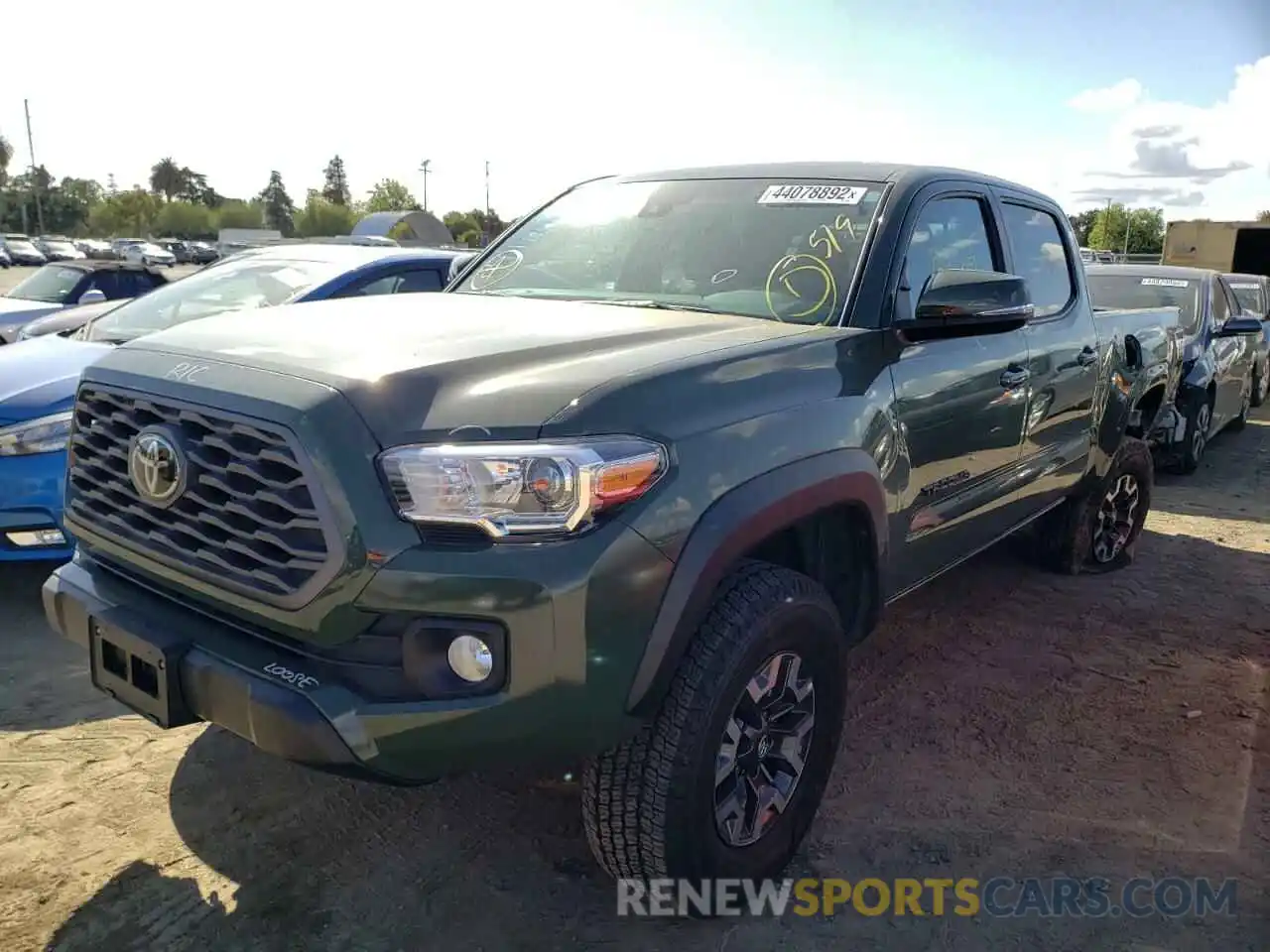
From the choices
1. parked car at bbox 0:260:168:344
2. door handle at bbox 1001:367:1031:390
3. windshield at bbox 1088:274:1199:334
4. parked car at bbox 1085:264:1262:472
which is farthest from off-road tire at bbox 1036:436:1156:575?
parked car at bbox 0:260:168:344

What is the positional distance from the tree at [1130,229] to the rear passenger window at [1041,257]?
88892 millimetres

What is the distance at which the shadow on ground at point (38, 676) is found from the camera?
361 centimetres

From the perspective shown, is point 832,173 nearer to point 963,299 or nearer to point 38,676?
point 963,299

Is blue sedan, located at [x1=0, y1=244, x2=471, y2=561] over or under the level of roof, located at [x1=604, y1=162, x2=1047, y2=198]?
under

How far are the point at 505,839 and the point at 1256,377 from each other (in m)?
12.1

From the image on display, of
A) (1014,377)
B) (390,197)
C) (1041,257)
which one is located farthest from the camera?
(390,197)

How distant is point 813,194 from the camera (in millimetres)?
3484

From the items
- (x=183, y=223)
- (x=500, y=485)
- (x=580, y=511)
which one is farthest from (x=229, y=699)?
(x=183, y=223)

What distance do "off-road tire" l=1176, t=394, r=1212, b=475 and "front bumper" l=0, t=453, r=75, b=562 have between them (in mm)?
8076

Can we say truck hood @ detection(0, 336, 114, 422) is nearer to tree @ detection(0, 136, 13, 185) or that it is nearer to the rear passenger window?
the rear passenger window

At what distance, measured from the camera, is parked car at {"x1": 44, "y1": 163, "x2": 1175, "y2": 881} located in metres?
2.12

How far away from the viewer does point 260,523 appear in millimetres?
2240

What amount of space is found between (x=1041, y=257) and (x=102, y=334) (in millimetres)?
5000

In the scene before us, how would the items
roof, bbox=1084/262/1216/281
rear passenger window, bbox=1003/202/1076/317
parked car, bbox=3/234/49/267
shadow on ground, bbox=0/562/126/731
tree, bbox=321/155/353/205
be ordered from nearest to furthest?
shadow on ground, bbox=0/562/126/731
rear passenger window, bbox=1003/202/1076/317
roof, bbox=1084/262/1216/281
parked car, bbox=3/234/49/267
tree, bbox=321/155/353/205
